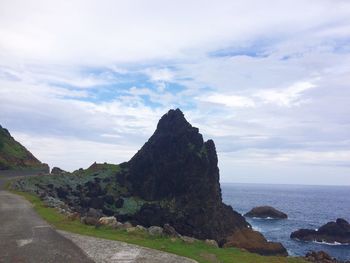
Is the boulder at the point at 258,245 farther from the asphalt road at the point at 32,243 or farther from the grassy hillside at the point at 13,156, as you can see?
the grassy hillside at the point at 13,156

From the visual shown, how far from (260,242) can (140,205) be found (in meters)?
23.4

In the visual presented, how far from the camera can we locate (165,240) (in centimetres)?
2278

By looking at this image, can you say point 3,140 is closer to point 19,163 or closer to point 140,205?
point 19,163

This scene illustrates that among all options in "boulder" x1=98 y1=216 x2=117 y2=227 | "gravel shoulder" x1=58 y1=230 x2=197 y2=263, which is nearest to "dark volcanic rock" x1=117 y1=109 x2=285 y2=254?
"boulder" x1=98 y1=216 x2=117 y2=227

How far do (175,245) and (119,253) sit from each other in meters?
3.62

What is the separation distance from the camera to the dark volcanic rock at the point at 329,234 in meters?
90.0

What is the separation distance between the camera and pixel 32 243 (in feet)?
67.1

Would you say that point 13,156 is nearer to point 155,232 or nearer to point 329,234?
point 329,234

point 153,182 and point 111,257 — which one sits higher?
point 153,182

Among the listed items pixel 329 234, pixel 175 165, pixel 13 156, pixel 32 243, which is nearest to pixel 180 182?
pixel 175 165

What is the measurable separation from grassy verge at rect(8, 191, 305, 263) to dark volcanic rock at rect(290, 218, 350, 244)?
7346 centimetres

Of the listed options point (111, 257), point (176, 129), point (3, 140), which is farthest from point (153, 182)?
point (111, 257)

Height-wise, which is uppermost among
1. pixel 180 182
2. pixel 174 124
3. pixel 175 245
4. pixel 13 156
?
pixel 174 124

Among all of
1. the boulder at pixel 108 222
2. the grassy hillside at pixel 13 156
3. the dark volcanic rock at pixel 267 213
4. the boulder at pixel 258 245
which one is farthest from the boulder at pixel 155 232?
the dark volcanic rock at pixel 267 213
